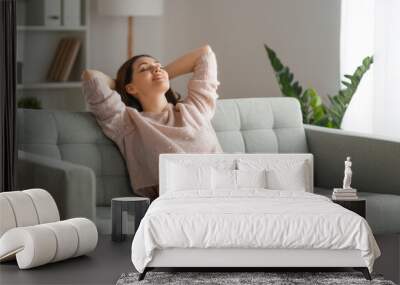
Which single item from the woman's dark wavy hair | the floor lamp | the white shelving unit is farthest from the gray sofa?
the floor lamp

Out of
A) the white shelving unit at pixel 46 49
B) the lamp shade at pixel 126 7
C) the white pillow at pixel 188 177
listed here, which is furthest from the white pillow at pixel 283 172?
the lamp shade at pixel 126 7

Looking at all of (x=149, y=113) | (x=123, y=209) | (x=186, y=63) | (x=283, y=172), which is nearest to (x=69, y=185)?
(x=123, y=209)

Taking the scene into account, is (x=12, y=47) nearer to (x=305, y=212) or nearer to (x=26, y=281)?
(x=26, y=281)

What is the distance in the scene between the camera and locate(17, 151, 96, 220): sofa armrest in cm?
499

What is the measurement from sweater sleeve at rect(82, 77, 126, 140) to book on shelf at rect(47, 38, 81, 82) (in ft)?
3.35

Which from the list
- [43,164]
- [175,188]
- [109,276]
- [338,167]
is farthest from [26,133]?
[338,167]

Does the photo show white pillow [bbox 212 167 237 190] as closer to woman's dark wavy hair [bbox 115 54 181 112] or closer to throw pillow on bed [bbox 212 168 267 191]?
throw pillow on bed [bbox 212 168 267 191]

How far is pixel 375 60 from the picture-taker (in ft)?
22.2

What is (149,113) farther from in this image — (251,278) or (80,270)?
(251,278)

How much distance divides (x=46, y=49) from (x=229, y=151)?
1510 millimetres

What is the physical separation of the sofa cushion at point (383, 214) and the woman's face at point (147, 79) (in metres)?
1.39

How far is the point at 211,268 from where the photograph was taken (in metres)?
4.54

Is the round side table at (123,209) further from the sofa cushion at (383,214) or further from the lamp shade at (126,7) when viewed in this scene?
the lamp shade at (126,7)

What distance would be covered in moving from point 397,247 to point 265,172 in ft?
2.74
